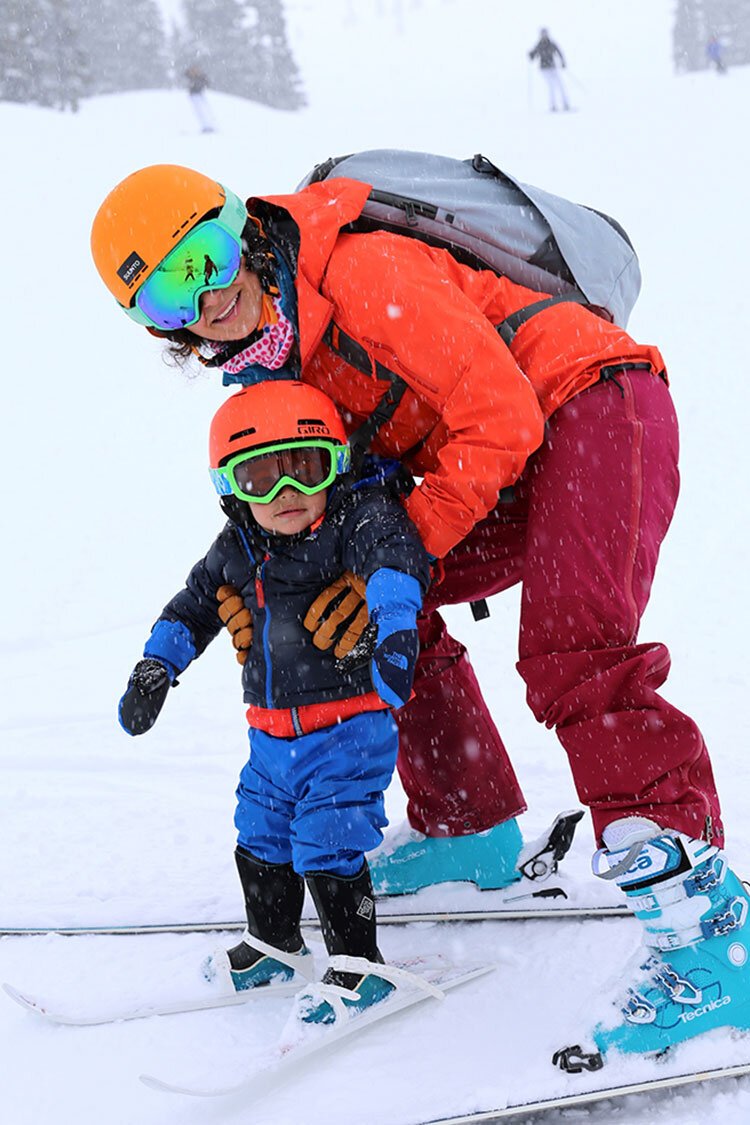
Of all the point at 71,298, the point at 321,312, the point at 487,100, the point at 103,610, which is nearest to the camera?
the point at 321,312

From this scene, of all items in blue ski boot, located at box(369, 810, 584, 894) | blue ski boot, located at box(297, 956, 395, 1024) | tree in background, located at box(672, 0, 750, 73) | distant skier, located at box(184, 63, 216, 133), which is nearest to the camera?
blue ski boot, located at box(297, 956, 395, 1024)

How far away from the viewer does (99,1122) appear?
7.51 ft

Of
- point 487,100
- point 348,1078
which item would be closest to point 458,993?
point 348,1078

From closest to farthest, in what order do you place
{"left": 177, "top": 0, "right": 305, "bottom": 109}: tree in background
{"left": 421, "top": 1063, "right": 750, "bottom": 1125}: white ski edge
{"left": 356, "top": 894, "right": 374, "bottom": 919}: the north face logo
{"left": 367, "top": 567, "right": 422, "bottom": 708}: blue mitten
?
{"left": 421, "top": 1063, "right": 750, "bottom": 1125}: white ski edge < {"left": 367, "top": 567, "right": 422, "bottom": 708}: blue mitten < {"left": 356, "top": 894, "right": 374, "bottom": 919}: the north face logo < {"left": 177, "top": 0, "right": 305, "bottom": 109}: tree in background

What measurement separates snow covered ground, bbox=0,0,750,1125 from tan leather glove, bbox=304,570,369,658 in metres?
0.95

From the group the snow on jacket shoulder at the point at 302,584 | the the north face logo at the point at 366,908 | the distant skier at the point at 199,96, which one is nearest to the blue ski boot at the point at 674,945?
the the north face logo at the point at 366,908

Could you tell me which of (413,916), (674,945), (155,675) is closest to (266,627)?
(155,675)

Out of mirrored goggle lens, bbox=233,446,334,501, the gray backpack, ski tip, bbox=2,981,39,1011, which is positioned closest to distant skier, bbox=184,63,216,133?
the gray backpack

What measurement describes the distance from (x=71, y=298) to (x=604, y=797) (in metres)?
11.4

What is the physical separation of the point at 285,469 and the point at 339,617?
41 cm

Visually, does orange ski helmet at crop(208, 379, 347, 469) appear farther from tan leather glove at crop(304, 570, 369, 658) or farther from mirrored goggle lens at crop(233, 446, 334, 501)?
tan leather glove at crop(304, 570, 369, 658)

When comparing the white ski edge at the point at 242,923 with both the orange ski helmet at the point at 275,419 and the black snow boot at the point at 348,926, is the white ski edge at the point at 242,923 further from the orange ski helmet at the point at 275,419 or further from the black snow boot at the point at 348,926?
the orange ski helmet at the point at 275,419

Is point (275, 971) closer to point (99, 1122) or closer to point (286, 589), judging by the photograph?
point (99, 1122)

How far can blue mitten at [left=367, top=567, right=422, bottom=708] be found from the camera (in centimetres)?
239
